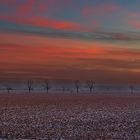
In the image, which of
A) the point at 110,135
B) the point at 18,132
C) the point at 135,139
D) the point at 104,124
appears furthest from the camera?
the point at 104,124

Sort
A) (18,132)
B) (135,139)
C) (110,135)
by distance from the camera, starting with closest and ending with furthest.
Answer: (135,139)
(110,135)
(18,132)

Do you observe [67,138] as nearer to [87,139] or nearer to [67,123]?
[87,139]

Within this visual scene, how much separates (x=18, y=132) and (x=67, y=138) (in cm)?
409

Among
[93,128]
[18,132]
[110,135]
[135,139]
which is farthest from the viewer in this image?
[93,128]

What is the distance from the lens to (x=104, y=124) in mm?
28297

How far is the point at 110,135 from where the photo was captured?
72.5 ft

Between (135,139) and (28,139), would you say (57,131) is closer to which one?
(28,139)

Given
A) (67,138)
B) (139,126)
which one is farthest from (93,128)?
(67,138)

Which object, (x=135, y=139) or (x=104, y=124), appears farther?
(x=104, y=124)

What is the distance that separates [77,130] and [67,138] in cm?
370

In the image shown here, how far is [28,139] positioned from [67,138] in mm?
2166

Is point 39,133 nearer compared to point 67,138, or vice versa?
point 67,138

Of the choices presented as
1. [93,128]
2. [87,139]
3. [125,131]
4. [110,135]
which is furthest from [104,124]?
[87,139]

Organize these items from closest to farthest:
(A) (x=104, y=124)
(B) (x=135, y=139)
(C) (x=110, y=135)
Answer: (B) (x=135, y=139) < (C) (x=110, y=135) < (A) (x=104, y=124)
